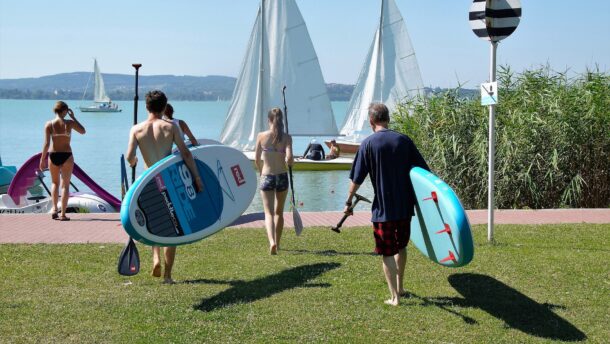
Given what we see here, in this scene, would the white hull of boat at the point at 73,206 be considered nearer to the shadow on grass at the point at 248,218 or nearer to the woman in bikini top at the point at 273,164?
the shadow on grass at the point at 248,218

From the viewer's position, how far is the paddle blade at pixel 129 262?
766 cm

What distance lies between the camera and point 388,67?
3588cm

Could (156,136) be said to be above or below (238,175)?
above

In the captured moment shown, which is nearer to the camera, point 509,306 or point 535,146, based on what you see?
point 509,306

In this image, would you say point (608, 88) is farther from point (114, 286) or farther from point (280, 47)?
point (280, 47)

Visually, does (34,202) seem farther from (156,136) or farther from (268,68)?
(268,68)

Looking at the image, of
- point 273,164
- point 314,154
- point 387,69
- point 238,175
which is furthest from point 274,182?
point 387,69

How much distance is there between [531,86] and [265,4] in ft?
54.2

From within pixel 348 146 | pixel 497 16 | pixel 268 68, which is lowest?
pixel 348 146

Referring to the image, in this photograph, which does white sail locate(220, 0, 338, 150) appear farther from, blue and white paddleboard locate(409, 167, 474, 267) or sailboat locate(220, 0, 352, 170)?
blue and white paddleboard locate(409, 167, 474, 267)

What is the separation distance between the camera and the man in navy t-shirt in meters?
6.72

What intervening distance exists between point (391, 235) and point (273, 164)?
261 centimetres

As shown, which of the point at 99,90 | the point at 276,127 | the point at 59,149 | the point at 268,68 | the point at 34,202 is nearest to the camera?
the point at 276,127

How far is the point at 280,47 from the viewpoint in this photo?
30.6 meters
